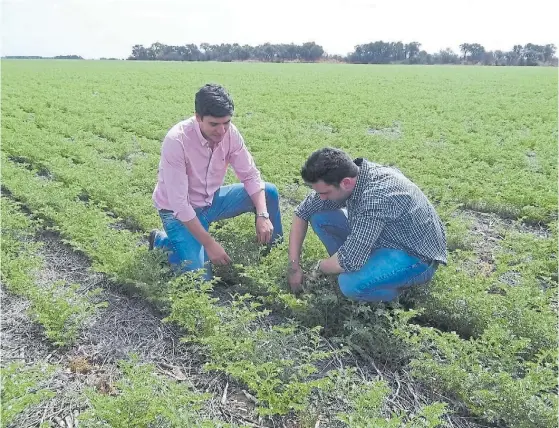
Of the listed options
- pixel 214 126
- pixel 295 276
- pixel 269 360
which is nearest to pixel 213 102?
pixel 214 126

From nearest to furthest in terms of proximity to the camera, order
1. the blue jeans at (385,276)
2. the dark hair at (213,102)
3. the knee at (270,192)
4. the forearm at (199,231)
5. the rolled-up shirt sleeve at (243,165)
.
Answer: the blue jeans at (385,276) → the dark hair at (213,102) → the forearm at (199,231) → the rolled-up shirt sleeve at (243,165) → the knee at (270,192)

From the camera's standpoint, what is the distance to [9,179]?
737cm

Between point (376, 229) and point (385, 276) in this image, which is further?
point (385, 276)

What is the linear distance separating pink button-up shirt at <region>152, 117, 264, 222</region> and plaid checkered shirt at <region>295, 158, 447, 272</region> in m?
1.35

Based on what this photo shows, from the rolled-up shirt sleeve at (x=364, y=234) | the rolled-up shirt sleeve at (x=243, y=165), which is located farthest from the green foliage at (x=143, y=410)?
the rolled-up shirt sleeve at (x=243, y=165)

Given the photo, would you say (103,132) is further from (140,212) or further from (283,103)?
(283,103)

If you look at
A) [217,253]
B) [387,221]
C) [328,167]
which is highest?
[328,167]

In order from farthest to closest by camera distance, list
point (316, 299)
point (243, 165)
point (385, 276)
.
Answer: point (243, 165) < point (316, 299) < point (385, 276)

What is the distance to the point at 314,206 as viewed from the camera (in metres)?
4.29

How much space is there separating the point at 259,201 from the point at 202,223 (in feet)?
1.86

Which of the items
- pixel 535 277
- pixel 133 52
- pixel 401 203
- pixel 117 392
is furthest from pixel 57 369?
pixel 133 52

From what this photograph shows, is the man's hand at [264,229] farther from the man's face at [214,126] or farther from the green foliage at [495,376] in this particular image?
the green foliage at [495,376]

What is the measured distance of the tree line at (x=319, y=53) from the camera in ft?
261

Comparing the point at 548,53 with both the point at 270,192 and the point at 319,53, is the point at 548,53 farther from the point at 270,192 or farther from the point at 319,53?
the point at 270,192
